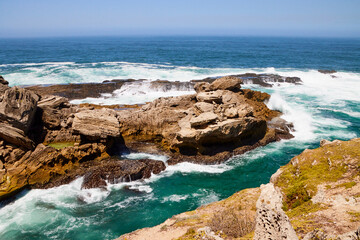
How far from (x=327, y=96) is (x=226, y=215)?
44.1 meters

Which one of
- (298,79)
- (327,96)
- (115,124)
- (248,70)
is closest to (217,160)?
(115,124)

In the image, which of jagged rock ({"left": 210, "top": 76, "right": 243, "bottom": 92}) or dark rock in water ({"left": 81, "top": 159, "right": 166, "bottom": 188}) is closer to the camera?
dark rock in water ({"left": 81, "top": 159, "right": 166, "bottom": 188})

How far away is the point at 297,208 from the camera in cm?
956

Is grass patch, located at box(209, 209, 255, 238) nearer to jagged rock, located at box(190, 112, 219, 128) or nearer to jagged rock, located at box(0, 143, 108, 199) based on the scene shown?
jagged rock, located at box(190, 112, 219, 128)

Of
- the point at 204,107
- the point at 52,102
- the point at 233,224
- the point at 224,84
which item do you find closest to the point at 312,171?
the point at 233,224

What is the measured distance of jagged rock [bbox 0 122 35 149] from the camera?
1783 centimetres

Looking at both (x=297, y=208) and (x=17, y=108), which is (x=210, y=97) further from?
(x=17, y=108)

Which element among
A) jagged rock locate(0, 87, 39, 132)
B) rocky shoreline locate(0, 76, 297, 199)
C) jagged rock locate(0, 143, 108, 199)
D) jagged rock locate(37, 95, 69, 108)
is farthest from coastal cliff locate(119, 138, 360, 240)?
jagged rock locate(37, 95, 69, 108)

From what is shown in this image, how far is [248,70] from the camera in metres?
68.0

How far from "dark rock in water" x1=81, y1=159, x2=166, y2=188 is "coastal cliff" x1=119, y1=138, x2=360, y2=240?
7835mm

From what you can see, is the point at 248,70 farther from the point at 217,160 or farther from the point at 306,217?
the point at 306,217

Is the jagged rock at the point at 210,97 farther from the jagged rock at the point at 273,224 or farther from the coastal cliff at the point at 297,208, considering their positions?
the jagged rock at the point at 273,224

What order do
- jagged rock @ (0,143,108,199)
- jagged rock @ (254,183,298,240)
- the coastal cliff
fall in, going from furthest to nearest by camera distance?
1. jagged rock @ (0,143,108,199)
2. the coastal cliff
3. jagged rock @ (254,183,298,240)

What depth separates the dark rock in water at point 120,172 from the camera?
1850cm
